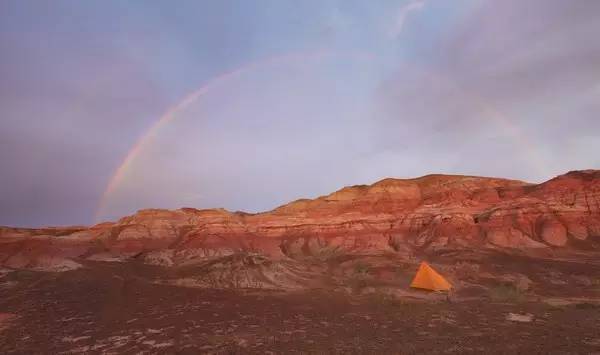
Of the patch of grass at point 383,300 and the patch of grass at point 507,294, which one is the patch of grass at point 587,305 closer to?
the patch of grass at point 507,294

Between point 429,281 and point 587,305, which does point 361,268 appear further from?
point 587,305

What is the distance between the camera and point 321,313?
29.6 meters

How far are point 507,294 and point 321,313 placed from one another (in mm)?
18023

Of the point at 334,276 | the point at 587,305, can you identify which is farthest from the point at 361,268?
the point at 587,305

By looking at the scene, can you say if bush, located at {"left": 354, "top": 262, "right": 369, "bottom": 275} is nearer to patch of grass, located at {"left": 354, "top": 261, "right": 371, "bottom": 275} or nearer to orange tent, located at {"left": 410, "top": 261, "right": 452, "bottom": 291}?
A: patch of grass, located at {"left": 354, "top": 261, "right": 371, "bottom": 275}

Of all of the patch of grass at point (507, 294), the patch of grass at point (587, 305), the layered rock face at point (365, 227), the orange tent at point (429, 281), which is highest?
the layered rock face at point (365, 227)

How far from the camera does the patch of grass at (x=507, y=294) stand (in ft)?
109

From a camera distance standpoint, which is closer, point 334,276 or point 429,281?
point 429,281

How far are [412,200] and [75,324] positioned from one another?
2713 inches

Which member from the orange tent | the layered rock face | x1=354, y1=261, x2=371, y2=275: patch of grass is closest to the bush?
x1=354, y1=261, x2=371, y2=275: patch of grass

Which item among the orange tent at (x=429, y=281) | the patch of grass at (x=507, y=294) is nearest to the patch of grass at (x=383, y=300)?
the orange tent at (x=429, y=281)

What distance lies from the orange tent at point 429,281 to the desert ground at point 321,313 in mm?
802

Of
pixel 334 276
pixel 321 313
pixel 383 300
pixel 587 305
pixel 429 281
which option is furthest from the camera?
pixel 334 276

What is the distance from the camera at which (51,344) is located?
21016mm
